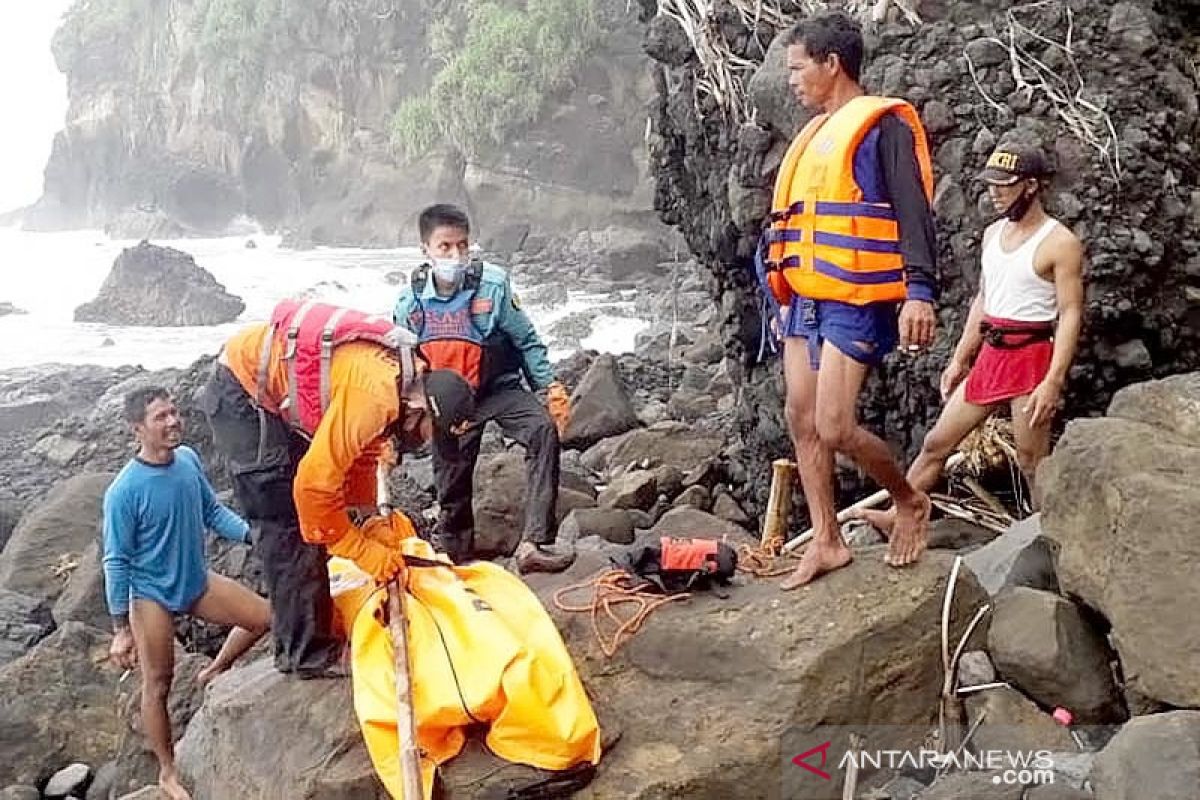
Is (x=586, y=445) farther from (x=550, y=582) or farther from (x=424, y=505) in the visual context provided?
(x=550, y=582)

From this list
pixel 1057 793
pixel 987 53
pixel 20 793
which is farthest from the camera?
pixel 987 53

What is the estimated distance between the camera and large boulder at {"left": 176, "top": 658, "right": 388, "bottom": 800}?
4.07m

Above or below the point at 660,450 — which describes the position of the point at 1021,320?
above

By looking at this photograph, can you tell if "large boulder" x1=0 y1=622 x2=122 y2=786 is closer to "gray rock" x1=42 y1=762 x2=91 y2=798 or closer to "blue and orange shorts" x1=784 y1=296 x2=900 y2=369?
"gray rock" x1=42 y1=762 x2=91 y2=798

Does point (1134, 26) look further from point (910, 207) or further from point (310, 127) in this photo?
point (310, 127)

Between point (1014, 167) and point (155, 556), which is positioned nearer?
point (1014, 167)

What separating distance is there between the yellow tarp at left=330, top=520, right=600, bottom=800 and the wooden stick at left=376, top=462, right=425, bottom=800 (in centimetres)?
3

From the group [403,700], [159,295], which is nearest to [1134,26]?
[403,700]

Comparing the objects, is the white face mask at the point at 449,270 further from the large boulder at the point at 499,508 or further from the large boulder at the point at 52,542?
the large boulder at the point at 52,542

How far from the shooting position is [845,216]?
4.00m

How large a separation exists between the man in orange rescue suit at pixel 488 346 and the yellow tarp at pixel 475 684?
41.3 inches

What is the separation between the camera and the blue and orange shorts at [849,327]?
4.12 meters

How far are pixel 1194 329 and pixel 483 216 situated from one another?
29628 mm

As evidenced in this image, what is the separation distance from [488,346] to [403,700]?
1893 mm
